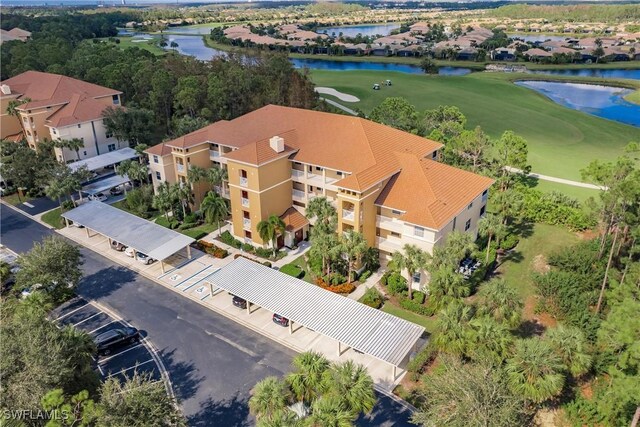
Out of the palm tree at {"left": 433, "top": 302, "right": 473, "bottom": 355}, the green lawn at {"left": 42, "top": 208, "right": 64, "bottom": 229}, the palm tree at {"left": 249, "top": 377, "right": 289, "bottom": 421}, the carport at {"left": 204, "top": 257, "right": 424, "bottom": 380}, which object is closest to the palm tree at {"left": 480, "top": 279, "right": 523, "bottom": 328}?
the palm tree at {"left": 433, "top": 302, "right": 473, "bottom": 355}

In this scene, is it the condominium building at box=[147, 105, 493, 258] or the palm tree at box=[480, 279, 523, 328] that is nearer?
the palm tree at box=[480, 279, 523, 328]

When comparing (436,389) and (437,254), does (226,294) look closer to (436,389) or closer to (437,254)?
(437,254)

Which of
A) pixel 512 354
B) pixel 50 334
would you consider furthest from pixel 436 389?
pixel 50 334

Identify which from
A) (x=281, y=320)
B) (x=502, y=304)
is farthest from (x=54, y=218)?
(x=502, y=304)

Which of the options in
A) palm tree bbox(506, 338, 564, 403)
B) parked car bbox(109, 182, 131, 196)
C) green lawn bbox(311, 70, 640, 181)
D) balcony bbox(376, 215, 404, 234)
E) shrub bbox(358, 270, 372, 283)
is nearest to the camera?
palm tree bbox(506, 338, 564, 403)

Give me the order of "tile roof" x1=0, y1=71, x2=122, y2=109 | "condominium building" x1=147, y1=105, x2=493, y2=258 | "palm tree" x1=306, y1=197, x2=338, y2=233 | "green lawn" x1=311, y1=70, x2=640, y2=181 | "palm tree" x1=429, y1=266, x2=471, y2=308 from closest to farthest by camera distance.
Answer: "palm tree" x1=429, y1=266, x2=471, y2=308 < "condominium building" x1=147, y1=105, x2=493, y2=258 < "palm tree" x1=306, y1=197, x2=338, y2=233 < "tile roof" x1=0, y1=71, x2=122, y2=109 < "green lawn" x1=311, y1=70, x2=640, y2=181

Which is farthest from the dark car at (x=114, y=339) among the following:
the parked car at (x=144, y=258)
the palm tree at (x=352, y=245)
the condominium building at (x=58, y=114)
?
the condominium building at (x=58, y=114)

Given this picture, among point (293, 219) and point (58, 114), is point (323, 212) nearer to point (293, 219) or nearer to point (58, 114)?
point (293, 219)

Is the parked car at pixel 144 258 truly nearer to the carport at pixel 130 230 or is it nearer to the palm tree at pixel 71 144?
the carport at pixel 130 230

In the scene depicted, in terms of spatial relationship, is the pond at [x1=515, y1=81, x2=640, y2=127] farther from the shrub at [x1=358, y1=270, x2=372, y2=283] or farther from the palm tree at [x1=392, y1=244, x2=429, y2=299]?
the palm tree at [x1=392, y1=244, x2=429, y2=299]
